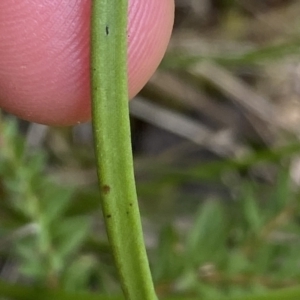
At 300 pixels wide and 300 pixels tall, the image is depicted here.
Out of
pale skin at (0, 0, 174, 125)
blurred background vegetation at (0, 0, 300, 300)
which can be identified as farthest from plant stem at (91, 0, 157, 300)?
blurred background vegetation at (0, 0, 300, 300)

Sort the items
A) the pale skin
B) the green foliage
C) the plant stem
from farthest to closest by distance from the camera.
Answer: the green foliage < the pale skin < the plant stem

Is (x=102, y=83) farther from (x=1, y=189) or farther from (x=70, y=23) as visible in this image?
(x=1, y=189)

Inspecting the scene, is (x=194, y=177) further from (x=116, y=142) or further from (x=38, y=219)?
(x=116, y=142)

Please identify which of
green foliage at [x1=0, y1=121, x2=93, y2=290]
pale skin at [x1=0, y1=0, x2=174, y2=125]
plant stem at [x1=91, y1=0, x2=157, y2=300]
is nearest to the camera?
plant stem at [x1=91, y1=0, x2=157, y2=300]

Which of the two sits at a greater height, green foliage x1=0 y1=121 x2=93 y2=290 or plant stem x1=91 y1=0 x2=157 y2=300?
green foliage x1=0 y1=121 x2=93 y2=290

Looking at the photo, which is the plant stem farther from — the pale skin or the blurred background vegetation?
the blurred background vegetation

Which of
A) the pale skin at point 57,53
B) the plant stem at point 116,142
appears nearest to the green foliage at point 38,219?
the pale skin at point 57,53

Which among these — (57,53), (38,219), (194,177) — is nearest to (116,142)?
(57,53)
